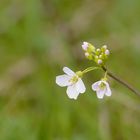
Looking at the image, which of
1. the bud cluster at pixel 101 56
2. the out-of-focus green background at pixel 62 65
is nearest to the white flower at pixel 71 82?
the bud cluster at pixel 101 56

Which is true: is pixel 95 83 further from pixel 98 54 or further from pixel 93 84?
pixel 98 54

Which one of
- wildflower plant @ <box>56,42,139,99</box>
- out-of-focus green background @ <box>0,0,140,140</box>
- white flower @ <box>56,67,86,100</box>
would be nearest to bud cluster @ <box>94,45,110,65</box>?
wildflower plant @ <box>56,42,139,99</box>

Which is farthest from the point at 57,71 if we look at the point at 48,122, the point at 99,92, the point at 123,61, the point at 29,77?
the point at 99,92

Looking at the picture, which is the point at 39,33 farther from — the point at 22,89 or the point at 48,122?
the point at 48,122

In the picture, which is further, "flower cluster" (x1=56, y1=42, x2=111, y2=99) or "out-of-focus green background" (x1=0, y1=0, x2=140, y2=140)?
"out-of-focus green background" (x1=0, y1=0, x2=140, y2=140)

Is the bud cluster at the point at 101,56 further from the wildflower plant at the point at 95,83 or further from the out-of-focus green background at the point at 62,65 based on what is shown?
the out-of-focus green background at the point at 62,65

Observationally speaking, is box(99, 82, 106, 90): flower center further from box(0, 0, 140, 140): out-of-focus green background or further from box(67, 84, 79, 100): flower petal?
box(0, 0, 140, 140): out-of-focus green background
